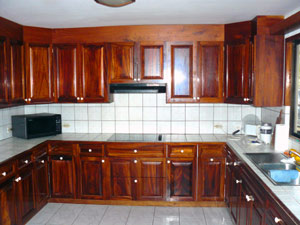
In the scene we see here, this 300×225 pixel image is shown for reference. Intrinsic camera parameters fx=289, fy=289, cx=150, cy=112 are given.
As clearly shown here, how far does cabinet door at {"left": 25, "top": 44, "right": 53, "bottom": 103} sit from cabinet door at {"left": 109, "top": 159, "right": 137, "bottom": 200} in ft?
4.00

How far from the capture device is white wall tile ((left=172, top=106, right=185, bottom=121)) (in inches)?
155

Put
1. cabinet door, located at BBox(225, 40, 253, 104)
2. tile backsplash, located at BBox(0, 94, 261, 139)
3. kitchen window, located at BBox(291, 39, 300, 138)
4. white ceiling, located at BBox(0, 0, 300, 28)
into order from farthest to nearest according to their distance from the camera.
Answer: tile backsplash, located at BBox(0, 94, 261, 139)
cabinet door, located at BBox(225, 40, 253, 104)
kitchen window, located at BBox(291, 39, 300, 138)
white ceiling, located at BBox(0, 0, 300, 28)

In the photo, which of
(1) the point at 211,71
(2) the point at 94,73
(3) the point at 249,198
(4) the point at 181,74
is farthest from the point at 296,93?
(2) the point at 94,73

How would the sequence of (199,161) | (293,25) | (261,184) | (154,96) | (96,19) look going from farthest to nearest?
(154,96), (199,161), (96,19), (293,25), (261,184)

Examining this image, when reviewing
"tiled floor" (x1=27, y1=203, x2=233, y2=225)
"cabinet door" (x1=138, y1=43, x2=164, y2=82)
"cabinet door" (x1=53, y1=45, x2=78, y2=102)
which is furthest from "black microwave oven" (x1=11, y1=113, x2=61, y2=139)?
"cabinet door" (x1=138, y1=43, x2=164, y2=82)

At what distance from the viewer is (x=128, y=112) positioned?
400 centimetres

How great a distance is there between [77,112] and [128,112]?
73cm

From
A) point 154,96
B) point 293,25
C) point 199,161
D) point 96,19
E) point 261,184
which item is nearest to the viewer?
point 261,184

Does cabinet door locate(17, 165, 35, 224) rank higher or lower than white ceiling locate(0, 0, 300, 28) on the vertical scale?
lower

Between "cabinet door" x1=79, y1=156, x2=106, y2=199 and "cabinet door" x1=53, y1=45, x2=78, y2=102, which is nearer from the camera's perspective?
"cabinet door" x1=79, y1=156, x2=106, y2=199

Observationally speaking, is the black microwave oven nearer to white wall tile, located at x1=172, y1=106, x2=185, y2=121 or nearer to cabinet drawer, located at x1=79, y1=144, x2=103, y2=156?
cabinet drawer, located at x1=79, y1=144, x2=103, y2=156

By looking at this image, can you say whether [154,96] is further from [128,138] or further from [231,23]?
[231,23]

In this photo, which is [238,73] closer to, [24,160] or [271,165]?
[271,165]

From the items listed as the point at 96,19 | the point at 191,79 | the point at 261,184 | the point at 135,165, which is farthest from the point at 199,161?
the point at 96,19
